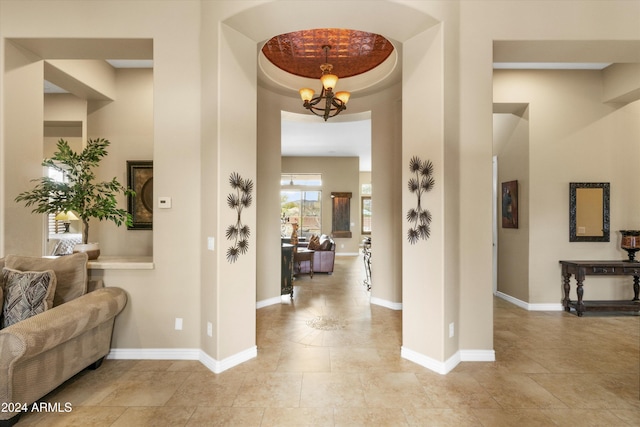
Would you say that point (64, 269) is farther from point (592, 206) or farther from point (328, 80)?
point (592, 206)

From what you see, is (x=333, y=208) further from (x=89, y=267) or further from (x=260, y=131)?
(x=89, y=267)

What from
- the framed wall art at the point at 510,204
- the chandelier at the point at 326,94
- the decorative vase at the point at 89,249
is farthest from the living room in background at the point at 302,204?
the decorative vase at the point at 89,249

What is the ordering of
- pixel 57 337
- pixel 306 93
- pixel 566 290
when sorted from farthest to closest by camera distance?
pixel 566 290 < pixel 306 93 < pixel 57 337

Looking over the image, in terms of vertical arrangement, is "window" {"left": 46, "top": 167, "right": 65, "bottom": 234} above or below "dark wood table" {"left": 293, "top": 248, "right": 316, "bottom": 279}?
Result: above

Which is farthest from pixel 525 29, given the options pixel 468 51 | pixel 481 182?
pixel 481 182

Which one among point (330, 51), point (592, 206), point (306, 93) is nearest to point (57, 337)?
point (306, 93)

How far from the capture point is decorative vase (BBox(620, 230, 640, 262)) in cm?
450

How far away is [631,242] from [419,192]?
3.86 metres

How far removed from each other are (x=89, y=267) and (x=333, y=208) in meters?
9.03

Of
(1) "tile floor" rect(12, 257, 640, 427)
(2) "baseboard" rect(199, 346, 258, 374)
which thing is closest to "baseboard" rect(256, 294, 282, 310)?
(1) "tile floor" rect(12, 257, 640, 427)

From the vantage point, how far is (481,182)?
10.4 ft

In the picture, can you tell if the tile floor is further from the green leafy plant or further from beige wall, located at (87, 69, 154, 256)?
beige wall, located at (87, 69, 154, 256)

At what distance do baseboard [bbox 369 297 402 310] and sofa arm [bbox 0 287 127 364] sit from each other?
11.9ft

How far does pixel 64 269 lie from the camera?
2.87 m
